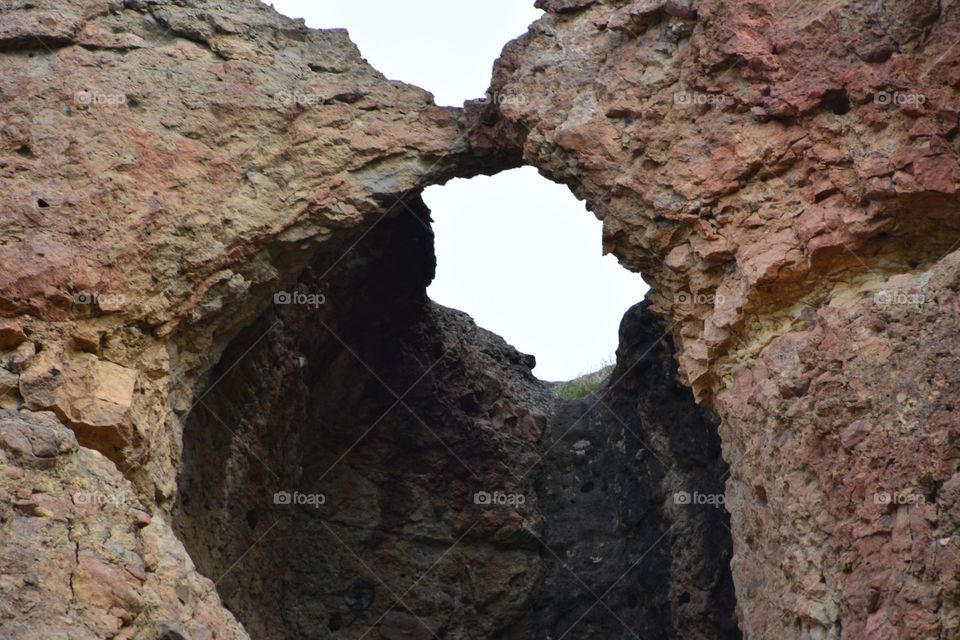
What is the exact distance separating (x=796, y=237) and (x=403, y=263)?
207 inches

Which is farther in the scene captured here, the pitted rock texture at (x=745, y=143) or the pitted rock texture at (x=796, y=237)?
the pitted rock texture at (x=745, y=143)

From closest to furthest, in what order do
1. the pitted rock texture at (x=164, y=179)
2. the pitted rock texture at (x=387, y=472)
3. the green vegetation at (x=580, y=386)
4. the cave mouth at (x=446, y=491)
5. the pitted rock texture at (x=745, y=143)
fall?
the pitted rock texture at (x=164, y=179) < the pitted rock texture at (x=745, y=143) < the pitted rock texture at (x=387, y=472) < the cave mouth at (x=446, y=491) < the green vegetation at (x=580, y=386)

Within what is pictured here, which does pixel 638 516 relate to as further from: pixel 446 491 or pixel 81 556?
pixel 81 556

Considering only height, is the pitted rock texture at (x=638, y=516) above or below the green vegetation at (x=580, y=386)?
below

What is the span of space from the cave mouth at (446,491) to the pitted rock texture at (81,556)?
4.18 m

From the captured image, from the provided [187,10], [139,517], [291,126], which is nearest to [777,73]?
[291,126]

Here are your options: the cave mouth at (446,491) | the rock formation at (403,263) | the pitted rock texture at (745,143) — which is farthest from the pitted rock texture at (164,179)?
the cave mouth at (446,491)

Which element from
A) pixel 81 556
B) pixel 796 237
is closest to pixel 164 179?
pixel 81 556

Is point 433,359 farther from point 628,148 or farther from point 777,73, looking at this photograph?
point 777,73

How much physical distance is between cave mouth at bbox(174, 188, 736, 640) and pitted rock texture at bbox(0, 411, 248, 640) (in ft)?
13.7

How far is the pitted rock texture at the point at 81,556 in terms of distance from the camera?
26.7 feet

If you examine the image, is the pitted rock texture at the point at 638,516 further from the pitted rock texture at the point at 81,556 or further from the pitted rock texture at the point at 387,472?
the pitted rock texture at the point at 81,556

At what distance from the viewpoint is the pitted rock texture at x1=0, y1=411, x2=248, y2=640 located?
8.12 metres

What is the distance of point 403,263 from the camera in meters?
14.5
